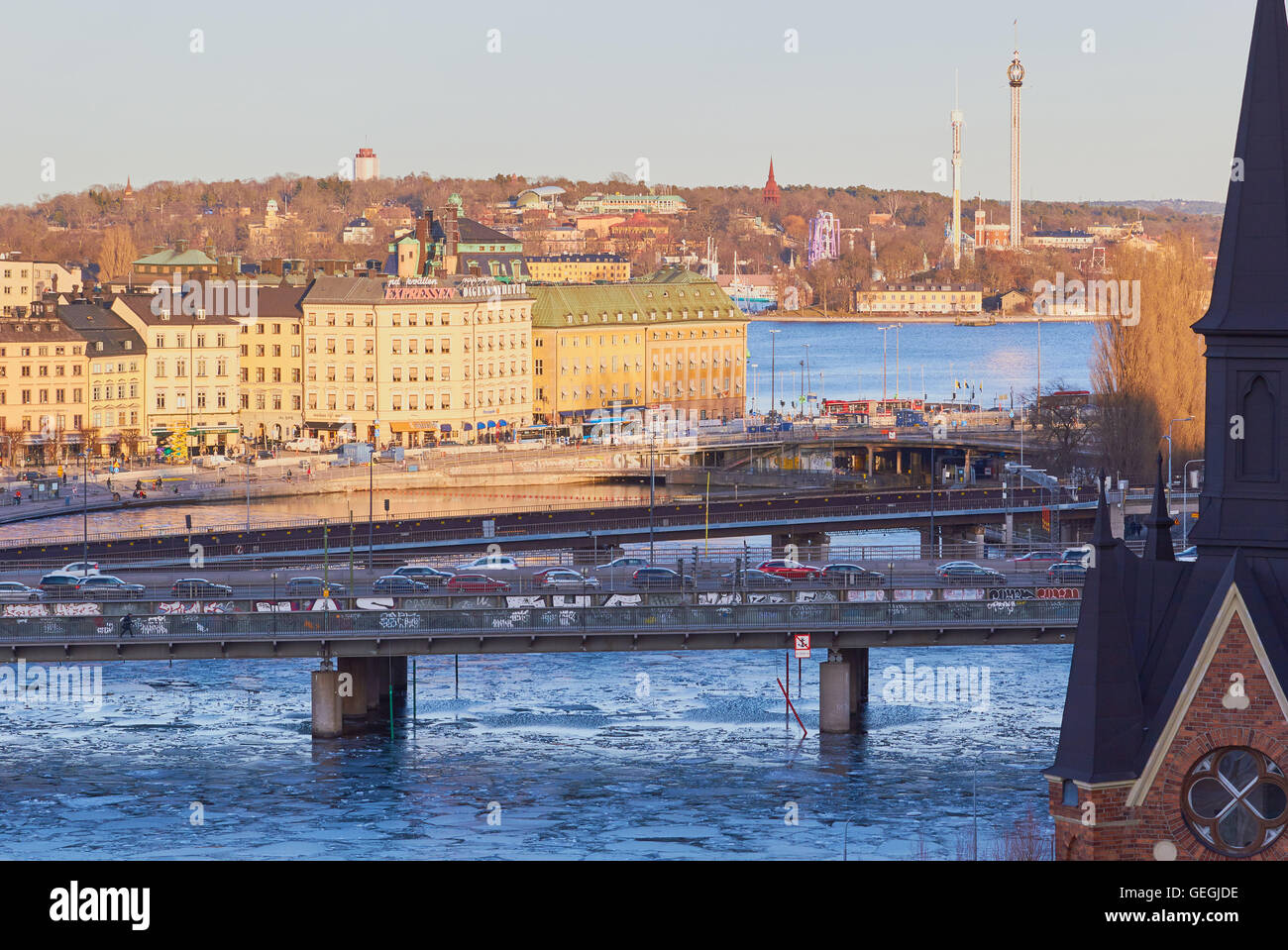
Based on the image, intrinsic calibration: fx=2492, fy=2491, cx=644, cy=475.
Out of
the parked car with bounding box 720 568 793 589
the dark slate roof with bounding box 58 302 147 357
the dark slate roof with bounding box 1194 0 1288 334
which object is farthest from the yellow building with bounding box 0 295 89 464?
the dark slate roof with bounding box 1194 0 1288 334

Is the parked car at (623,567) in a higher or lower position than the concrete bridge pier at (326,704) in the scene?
higher

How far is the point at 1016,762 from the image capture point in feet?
219

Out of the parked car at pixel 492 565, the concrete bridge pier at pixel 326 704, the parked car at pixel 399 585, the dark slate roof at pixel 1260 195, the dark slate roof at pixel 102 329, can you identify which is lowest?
the concrete bridge pier at pixel 326 704

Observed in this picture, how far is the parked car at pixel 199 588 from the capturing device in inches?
3014

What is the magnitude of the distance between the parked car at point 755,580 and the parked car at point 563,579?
170 inches

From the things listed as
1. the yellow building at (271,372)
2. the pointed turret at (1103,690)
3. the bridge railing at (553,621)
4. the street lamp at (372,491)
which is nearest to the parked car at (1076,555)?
the bridge railing at (553,621)

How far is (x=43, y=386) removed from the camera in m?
157

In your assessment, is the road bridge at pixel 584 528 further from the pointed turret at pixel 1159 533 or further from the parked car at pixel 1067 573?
the pointed turret at pixel 1159 533

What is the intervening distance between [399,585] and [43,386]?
8377cm

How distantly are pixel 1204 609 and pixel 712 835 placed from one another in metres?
29.6

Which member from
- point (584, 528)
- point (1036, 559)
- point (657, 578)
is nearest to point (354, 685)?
point (657, 578)

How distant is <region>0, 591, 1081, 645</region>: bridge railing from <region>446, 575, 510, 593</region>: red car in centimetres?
537

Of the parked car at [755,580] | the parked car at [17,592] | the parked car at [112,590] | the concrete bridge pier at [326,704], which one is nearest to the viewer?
the concrete bridge pier at [326,704]

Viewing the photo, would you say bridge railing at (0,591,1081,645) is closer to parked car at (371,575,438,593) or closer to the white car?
parked car at (371,575,438,593)
